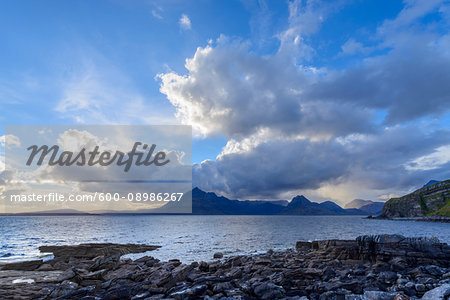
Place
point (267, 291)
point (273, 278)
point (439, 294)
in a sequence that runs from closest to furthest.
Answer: point (439, 294) → point (267, 291) → point (273, 278)

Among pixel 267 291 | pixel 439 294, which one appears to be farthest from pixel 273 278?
pixel 439 294

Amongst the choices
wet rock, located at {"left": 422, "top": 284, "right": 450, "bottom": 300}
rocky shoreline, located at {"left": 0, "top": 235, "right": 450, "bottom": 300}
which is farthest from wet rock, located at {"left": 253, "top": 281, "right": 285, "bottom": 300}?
wet rock, located at {"left": 422, "top": 284, "right": 450, "bottom": 300}

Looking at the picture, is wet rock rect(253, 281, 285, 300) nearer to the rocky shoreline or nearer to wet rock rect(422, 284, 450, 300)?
the rocky shoreline

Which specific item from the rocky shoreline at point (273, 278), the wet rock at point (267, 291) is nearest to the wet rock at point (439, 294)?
the rocky shoreline at point (273, 278)

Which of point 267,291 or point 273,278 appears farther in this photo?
point 273,278

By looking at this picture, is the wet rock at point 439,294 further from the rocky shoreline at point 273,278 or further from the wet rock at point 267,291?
the wet rock at point 267,291

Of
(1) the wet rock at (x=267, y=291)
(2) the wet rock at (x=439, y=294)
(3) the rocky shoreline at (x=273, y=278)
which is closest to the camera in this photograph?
(2) the wet rock at (x=439, y=294)

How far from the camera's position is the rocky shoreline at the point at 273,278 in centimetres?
1861

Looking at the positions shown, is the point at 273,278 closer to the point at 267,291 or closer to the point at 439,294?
the point at 267,291

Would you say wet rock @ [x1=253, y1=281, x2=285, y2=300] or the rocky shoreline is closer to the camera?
wet rock @ [x1=253, y1=281, x2=285, y2=300]

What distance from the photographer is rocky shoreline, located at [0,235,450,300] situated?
18609 mm

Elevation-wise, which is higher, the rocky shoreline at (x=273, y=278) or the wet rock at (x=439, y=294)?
the wet rock at (x=439, y=294)

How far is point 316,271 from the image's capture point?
24516 mm

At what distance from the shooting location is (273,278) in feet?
Answer: 74.9
